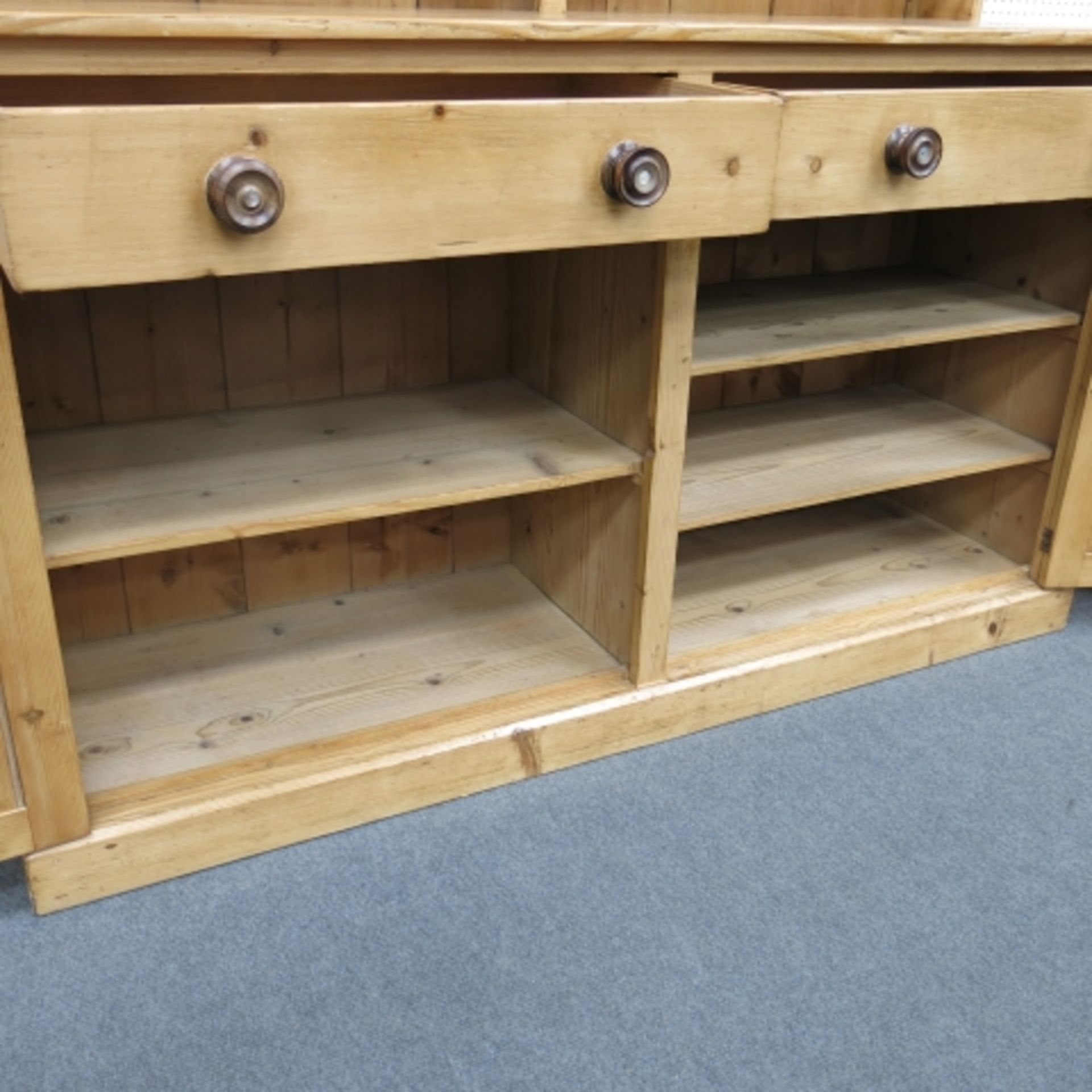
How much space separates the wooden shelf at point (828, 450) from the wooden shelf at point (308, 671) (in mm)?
269

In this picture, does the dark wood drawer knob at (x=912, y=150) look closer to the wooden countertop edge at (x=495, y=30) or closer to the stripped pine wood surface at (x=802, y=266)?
the wooden countertop edge at (x=495, y=30)

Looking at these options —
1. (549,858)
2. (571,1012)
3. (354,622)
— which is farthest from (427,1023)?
(354,622)

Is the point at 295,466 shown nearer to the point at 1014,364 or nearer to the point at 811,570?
the point at 811,570

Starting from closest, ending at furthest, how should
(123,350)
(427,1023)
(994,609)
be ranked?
(427,1023), (123,350), (994,609)

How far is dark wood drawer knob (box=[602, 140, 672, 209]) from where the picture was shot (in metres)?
1.02

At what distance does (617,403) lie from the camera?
1.43 meters

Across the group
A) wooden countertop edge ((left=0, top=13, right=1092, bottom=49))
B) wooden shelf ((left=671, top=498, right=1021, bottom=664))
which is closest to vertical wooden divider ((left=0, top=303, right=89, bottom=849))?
wooden countertop edge ((left=0, top=13, right=1092, bottom=49))

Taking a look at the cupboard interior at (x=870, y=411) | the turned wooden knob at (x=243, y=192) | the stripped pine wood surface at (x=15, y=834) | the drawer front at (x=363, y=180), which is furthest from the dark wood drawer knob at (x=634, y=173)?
the stripped pine wood surface at (x=15, y=834)

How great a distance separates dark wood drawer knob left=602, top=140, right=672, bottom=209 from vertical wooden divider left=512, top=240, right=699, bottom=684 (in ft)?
0.74

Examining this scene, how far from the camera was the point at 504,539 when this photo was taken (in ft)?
5.95

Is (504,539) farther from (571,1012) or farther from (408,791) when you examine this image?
(571,1012)

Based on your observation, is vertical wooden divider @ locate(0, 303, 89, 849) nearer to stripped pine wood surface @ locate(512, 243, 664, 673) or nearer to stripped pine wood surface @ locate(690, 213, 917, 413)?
stripped pine wood surface @ locate(512, 243, 664, 673)

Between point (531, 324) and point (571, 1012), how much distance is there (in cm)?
88

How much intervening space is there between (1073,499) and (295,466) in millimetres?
1094
